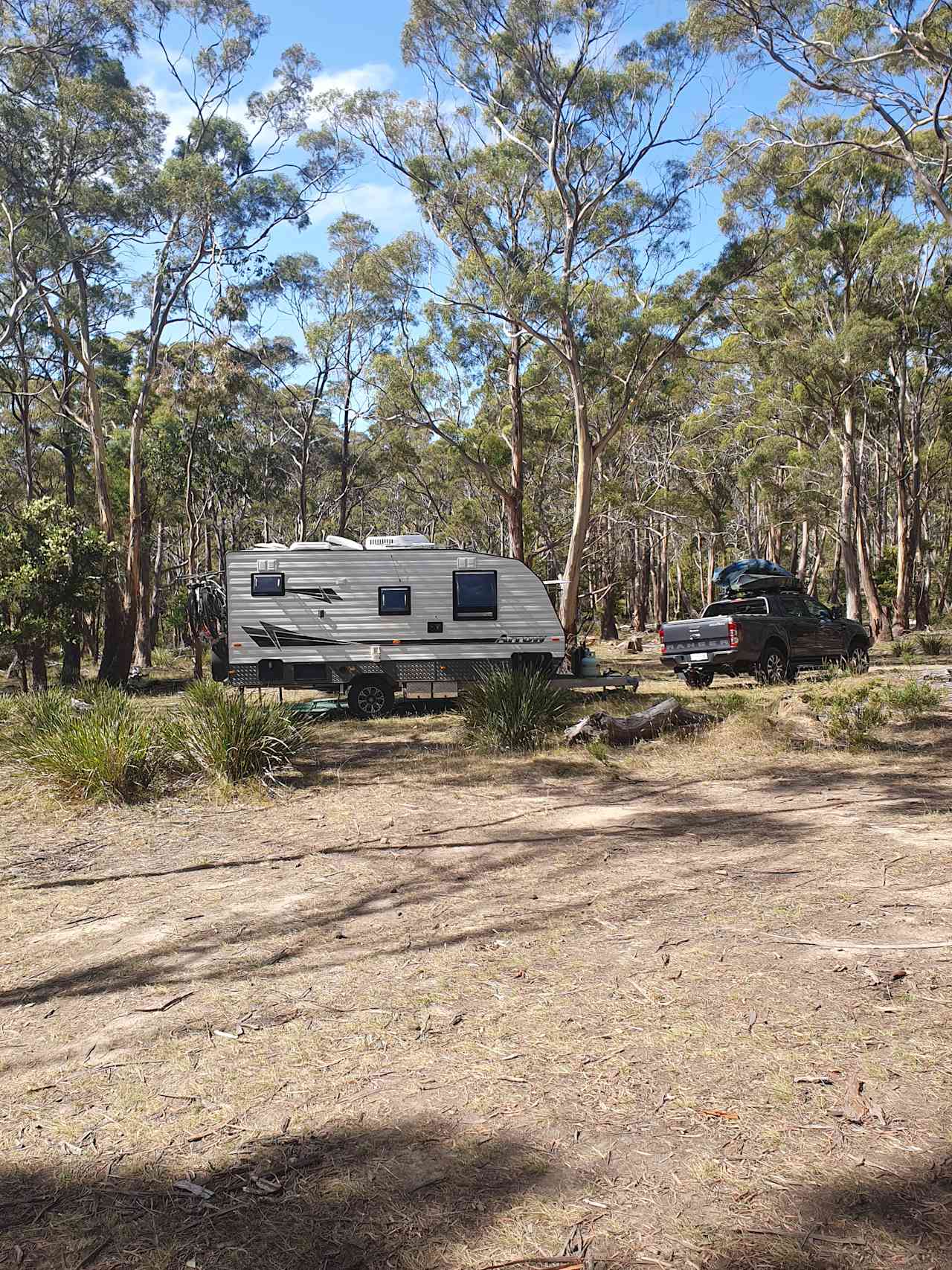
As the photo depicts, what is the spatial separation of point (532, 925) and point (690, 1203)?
247cm

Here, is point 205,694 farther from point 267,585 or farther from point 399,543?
point 399,543

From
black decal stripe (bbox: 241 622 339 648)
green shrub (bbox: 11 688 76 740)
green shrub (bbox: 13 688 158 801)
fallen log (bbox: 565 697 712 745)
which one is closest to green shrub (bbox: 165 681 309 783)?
green shrub (bbox: 13 688 158 801)

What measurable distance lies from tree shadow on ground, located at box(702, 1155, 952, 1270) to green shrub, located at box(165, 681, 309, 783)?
7074 millimetres

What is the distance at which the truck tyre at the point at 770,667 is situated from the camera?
16.4 meters

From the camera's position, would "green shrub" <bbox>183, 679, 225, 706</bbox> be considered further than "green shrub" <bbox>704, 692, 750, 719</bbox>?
No

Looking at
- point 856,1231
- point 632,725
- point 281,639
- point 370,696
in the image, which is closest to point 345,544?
point 281,639

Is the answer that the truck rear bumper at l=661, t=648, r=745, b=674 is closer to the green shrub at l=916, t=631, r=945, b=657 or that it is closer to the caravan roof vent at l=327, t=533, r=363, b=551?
the caravan roof vent at l=327, t=533, r=363, b=551

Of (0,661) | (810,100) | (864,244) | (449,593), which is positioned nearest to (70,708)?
(449,593)

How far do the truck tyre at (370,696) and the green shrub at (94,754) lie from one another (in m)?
4.84

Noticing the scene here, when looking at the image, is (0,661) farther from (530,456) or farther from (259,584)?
(530,456)

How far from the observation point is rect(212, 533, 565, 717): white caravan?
48.2 feet

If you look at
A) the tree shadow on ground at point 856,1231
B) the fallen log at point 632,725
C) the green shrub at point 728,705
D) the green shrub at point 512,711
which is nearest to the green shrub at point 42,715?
the green shrub at point 512,711

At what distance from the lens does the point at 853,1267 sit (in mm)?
2371

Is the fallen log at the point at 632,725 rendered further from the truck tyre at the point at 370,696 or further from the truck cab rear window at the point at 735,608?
the truck cab rear window at the point at 735,608
